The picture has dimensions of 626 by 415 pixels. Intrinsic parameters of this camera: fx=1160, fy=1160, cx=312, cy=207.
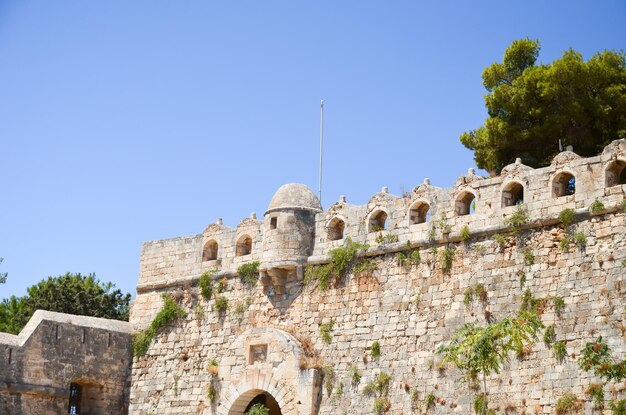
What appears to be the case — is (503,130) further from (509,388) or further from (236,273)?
(509,388)

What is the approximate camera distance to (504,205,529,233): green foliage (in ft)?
77.3

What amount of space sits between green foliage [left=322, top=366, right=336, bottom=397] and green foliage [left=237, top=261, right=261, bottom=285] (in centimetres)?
331

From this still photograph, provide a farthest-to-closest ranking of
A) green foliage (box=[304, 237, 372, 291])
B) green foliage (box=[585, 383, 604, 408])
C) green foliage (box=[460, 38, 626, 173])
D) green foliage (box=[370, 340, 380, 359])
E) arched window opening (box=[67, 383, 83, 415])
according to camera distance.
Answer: green foliage (box=[460, 38, 626, 173])
arched window opening (box=[67, 383, 83, 415])
green foliage (box=[304, 237, 372, 291])
green foliage (box=[370, 340, 380, 359])
green foliage (box=[585, 383, 604, 408])

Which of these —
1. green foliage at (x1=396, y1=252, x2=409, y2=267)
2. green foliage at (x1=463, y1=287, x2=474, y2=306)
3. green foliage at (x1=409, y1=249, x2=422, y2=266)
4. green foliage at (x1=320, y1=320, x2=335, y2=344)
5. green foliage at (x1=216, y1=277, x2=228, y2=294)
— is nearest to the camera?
green foliage at (x1=463, y1=287, x2=474, y2=306)

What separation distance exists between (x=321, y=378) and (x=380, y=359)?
1.53 m

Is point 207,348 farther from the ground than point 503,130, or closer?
closer

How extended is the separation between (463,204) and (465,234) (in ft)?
3.11

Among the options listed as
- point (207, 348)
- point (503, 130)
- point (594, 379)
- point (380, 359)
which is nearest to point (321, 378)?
point (380, 359)

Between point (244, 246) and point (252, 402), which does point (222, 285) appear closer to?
point (244, 246)

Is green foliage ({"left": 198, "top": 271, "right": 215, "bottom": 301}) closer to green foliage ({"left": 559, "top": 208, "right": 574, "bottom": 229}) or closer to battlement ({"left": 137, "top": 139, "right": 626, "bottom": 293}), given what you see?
battlement ({"left": 137, "top": 139, "right": 626, "bottom": 293})

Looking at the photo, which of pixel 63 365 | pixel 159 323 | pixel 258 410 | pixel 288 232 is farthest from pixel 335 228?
pixel 63 365

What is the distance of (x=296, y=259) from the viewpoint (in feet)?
88.2

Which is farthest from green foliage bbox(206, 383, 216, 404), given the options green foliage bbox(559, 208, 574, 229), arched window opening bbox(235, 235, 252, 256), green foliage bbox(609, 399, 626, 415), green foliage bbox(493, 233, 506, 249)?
green foliage bbox(609, 399, 626, 415)

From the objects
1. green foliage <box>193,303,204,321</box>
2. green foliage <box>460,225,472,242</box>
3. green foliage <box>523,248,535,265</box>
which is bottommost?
green foliage <box>193,303,204,321</box>
